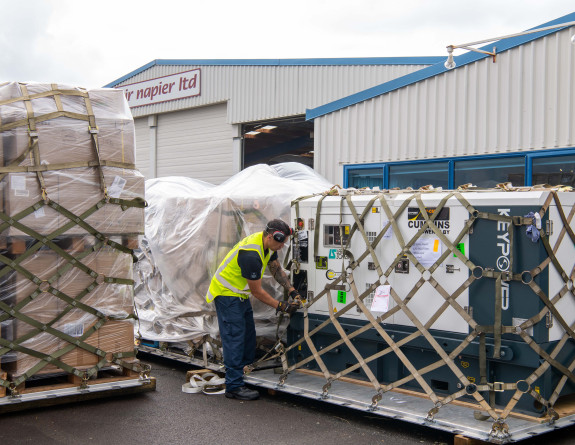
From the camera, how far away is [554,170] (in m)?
8.40

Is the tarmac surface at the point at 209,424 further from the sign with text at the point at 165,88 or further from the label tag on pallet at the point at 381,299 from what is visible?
the sign with text at the point at 165,88

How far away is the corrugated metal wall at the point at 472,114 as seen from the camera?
27.6 feet

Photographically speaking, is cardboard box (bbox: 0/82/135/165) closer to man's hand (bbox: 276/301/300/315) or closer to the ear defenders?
the ear defenders

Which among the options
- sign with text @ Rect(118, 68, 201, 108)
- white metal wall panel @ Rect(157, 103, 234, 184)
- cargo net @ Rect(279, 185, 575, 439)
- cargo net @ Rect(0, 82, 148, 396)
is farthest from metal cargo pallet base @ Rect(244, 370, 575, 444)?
sign with text @ Rect(118, 68, 201, 108)

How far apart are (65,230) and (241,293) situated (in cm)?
196

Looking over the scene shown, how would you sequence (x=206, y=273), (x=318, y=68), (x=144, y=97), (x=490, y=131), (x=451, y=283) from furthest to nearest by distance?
Answer: (x=144, y=97)
(x=318, y=68)
(x=490, y=131)
(x=206, y=273)
(x=451, y=283)

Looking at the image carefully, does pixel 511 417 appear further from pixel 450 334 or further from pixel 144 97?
pixel 144 97

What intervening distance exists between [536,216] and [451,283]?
1.03 m

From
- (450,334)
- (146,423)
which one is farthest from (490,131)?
(146,423)

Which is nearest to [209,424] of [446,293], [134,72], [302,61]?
[446,293]

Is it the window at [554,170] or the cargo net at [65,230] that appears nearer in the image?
the cargo net at [65,230]

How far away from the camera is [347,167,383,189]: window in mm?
10734

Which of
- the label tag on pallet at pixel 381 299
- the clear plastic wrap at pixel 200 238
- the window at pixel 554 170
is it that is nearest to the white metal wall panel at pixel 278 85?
the window at pixel 554 170

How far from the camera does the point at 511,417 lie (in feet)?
18.8
